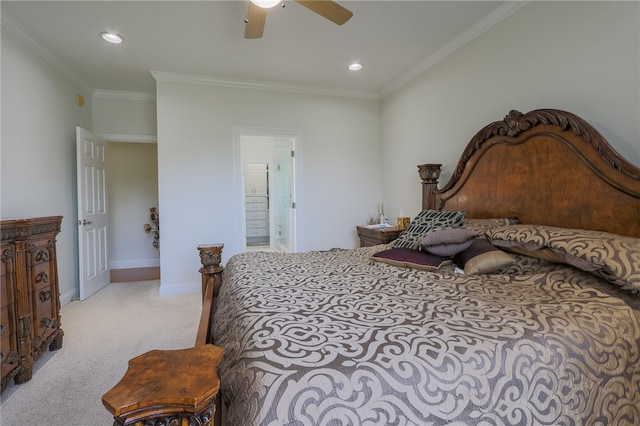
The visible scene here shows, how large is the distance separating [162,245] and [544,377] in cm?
380

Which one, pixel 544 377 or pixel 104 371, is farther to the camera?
pixel 104 371

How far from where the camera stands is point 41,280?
225 centimetres

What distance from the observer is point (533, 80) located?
2330 millimetres

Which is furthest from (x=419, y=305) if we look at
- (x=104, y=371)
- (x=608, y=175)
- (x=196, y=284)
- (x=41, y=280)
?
(x=196, y=284)

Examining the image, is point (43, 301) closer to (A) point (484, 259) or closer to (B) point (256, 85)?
(A) point (484, 259)

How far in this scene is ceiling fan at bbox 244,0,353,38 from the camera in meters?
1.82

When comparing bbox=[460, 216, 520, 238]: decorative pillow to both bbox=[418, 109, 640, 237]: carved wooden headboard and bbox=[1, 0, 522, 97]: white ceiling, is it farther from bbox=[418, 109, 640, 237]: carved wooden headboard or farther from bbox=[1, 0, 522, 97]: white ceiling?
bbox=[1, 0, 522, 97]: white ceiling

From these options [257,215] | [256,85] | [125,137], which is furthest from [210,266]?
[257,215]

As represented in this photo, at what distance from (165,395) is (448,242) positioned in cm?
164

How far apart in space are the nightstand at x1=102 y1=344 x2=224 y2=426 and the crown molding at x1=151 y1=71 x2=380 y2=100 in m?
3.81

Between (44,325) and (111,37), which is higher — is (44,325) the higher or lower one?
the lower one

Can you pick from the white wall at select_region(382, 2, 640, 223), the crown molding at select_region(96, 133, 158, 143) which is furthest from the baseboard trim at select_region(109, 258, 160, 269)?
the white wall at select_region(382, 2, 640, 223)

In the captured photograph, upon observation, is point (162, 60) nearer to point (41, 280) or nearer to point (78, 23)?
point (78, 23)

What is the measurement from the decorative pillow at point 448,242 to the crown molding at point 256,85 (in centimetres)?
301
